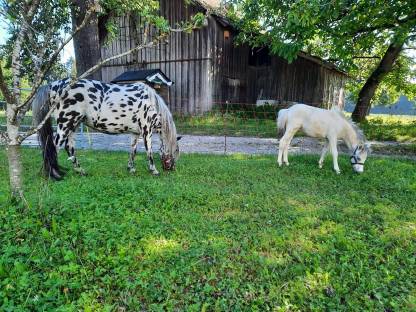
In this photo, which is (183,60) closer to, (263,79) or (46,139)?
(263,79)

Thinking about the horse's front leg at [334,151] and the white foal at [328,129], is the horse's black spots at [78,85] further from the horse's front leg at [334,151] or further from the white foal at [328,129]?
the horse's front leg at [334,151]

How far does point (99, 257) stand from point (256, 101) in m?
18.7

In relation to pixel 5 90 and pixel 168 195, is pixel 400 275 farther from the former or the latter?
pixel 5 90

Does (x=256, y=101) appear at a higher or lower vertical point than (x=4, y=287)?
higher

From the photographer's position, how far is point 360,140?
21.0 feet

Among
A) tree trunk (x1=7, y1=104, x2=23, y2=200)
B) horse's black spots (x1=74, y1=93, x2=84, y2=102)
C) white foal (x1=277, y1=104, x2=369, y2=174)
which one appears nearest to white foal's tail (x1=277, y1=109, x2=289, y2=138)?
white foal (x1=277, y1=104, x2=369, y2=174)

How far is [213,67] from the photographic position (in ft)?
57.5

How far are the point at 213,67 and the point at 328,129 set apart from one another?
12147 millimetres

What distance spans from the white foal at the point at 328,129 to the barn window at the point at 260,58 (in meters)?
14.5

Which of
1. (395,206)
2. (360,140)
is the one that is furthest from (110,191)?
(360,140)

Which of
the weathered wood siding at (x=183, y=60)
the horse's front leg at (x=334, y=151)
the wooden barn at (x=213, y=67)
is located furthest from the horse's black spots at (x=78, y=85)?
the weathered wood siding at (x=183, y=60)

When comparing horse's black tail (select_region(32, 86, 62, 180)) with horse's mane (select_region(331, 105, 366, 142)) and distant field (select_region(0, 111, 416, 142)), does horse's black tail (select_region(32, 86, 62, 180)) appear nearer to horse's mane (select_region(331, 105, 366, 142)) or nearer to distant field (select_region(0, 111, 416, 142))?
horse's mane (select_region(331, 105, 366, 142))

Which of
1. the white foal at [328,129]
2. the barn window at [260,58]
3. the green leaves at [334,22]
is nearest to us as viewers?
the white foal at [328,129]

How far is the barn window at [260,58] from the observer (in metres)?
20.3
